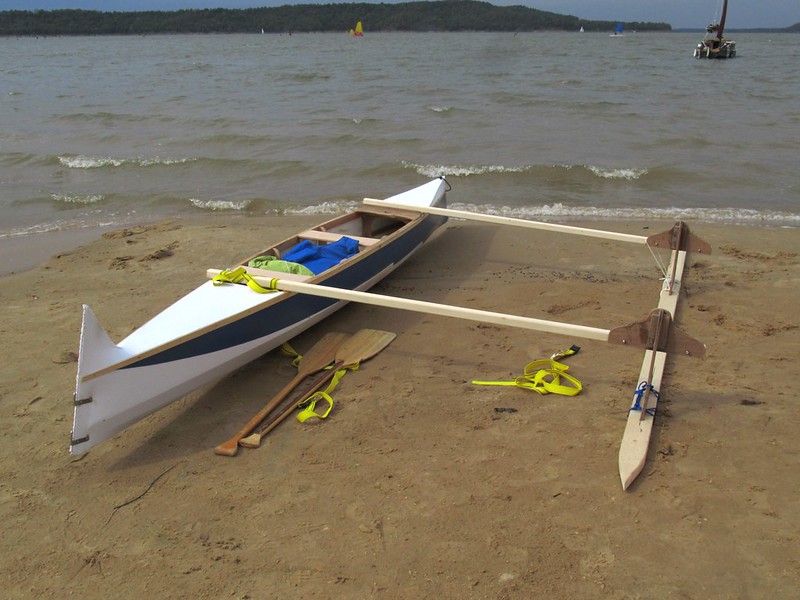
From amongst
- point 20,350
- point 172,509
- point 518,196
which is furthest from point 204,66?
point 172,509

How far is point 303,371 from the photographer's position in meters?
4.79

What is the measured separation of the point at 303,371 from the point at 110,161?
10132mm

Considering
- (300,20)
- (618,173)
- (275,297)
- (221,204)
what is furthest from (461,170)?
(300,20)

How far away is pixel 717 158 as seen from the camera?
39.3ft

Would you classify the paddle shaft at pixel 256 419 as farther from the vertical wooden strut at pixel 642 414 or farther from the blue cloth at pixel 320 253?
the vertical wooden strut at pixel 642 414

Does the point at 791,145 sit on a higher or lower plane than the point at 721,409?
higher

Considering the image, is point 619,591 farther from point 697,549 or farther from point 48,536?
point 48,536

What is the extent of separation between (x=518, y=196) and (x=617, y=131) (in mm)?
5518

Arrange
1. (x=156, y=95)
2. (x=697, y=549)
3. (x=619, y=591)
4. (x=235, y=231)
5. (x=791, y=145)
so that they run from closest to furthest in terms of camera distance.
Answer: (x=619, y=591), (x=697, y=549), (x=235, y=231), (x=791, y=145), (x=156, y=95)

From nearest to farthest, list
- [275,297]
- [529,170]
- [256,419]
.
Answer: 1. [256,419]
2. [275,297]
3. [529,170]

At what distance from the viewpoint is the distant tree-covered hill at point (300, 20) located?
116500mm

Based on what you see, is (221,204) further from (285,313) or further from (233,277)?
(285,313)

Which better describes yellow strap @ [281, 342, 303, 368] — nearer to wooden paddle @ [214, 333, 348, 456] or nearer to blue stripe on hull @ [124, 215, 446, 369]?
wooden paddle @ [214, 333, 348, 456]

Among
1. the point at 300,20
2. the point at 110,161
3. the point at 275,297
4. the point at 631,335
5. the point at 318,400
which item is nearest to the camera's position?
the point at 631,335
